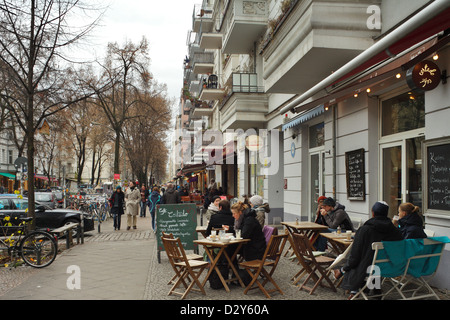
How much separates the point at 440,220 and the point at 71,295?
19.2 ft

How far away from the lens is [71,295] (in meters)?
6.57

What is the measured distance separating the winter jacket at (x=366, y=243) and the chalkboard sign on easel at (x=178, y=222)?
4.40 m

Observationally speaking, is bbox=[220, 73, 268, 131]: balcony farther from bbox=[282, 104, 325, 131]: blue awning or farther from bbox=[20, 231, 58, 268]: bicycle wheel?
bbox=[20, 231, 58, 268]: bicycle wheel

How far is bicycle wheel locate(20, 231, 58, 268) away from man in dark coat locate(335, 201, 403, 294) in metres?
6.41

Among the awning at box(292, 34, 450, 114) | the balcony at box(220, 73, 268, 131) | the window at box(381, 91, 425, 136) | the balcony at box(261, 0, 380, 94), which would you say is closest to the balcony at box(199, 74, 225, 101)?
the balcony at box(220, 73, 268, 131)

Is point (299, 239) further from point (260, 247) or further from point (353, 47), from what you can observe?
point (353, 47)

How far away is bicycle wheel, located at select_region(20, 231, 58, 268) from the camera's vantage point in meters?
8.87

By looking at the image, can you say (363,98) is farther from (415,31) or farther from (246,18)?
(246,18)

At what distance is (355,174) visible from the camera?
9430mm

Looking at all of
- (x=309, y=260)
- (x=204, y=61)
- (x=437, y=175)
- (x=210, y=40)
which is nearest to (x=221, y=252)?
(x=309, y=260)

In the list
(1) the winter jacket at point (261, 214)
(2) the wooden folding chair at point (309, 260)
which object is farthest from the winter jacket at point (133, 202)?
(2) the wooden folding chair at point (309, 260)

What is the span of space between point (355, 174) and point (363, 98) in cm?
170

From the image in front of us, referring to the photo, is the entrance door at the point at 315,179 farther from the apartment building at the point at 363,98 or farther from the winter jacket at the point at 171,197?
the winter jacket at the point at 171,197
